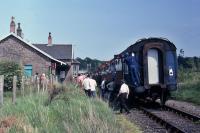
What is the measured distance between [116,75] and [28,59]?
76.9 feet

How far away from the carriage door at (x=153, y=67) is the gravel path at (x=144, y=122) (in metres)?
1.69

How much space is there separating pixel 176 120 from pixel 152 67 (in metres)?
5.04

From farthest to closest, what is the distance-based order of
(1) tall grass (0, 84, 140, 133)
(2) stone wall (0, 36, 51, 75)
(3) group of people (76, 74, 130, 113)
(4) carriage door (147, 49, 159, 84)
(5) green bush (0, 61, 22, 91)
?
(2) stone wall (0, 36, 51, 75), (5) green bush (0, 61, 22, 91), (4) carriage door (147, 49, 159, 84), (3) group of people (76, 74, 130, 113), (1) tall grass (0, 84, 140, 133)

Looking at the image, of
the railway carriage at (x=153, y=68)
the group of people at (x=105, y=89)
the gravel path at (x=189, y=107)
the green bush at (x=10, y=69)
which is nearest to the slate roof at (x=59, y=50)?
the green bush at (x=10, y=69)

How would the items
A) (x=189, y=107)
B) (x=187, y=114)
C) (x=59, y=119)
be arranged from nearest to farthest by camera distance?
(x=59, y=119) < (x=187, y=114) < (x=189, y=107)

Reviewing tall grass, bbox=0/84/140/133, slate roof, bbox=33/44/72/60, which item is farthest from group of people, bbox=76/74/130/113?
slate roof, bbox=33/44/72/60

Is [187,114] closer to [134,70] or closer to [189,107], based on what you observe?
[134,70]

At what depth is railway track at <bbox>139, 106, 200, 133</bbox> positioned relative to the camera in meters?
14.9

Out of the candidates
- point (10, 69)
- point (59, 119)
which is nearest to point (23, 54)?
point (10, 69)

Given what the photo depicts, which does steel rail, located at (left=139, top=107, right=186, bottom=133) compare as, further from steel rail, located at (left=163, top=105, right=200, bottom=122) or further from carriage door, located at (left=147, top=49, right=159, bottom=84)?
carriage door, located at (left=147, top=49, right=159, bottom=84)

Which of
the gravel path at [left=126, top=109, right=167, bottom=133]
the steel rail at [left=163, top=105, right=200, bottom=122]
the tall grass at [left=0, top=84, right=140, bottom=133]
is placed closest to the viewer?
the tall grass at [left=0, top=84, right=140, bottom=133]

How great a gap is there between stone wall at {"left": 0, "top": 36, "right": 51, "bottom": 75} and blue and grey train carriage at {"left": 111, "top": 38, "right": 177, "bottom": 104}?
87.2 feet

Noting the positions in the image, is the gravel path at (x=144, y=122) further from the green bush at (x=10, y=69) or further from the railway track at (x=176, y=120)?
the green bush at (x=10, y=69)

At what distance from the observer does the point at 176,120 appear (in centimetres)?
1783
